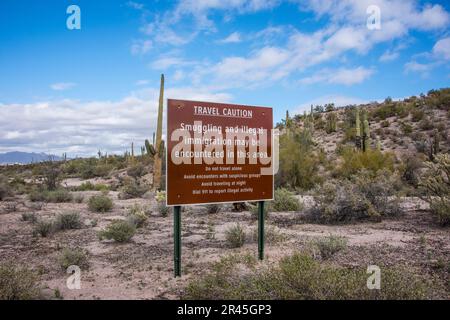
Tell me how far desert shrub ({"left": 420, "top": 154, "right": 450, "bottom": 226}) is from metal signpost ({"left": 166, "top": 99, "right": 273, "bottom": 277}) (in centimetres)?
473

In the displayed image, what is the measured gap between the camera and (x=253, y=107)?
7.16 metres

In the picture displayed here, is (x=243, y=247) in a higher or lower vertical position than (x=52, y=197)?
lower

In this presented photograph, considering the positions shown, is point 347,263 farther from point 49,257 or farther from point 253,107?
point 49,257

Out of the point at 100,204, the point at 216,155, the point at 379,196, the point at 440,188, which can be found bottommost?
the point at 100,204

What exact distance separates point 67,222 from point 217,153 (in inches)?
223

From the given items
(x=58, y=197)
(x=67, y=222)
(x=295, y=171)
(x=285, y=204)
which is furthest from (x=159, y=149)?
(x=67, y=222)

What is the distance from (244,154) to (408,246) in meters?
3.63

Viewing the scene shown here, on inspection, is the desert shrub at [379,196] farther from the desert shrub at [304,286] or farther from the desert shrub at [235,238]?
the desert shrub at [304,286]

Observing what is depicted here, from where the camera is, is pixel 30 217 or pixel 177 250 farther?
pixel 30 217

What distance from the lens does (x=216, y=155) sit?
655cm

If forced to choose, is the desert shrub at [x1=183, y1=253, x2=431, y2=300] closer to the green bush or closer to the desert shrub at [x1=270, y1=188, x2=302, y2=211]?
the green bush

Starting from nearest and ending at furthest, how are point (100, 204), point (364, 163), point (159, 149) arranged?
point (100, 204) < point (364, 163) < point (159, 149)

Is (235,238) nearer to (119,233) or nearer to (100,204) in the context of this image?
(119,233)
